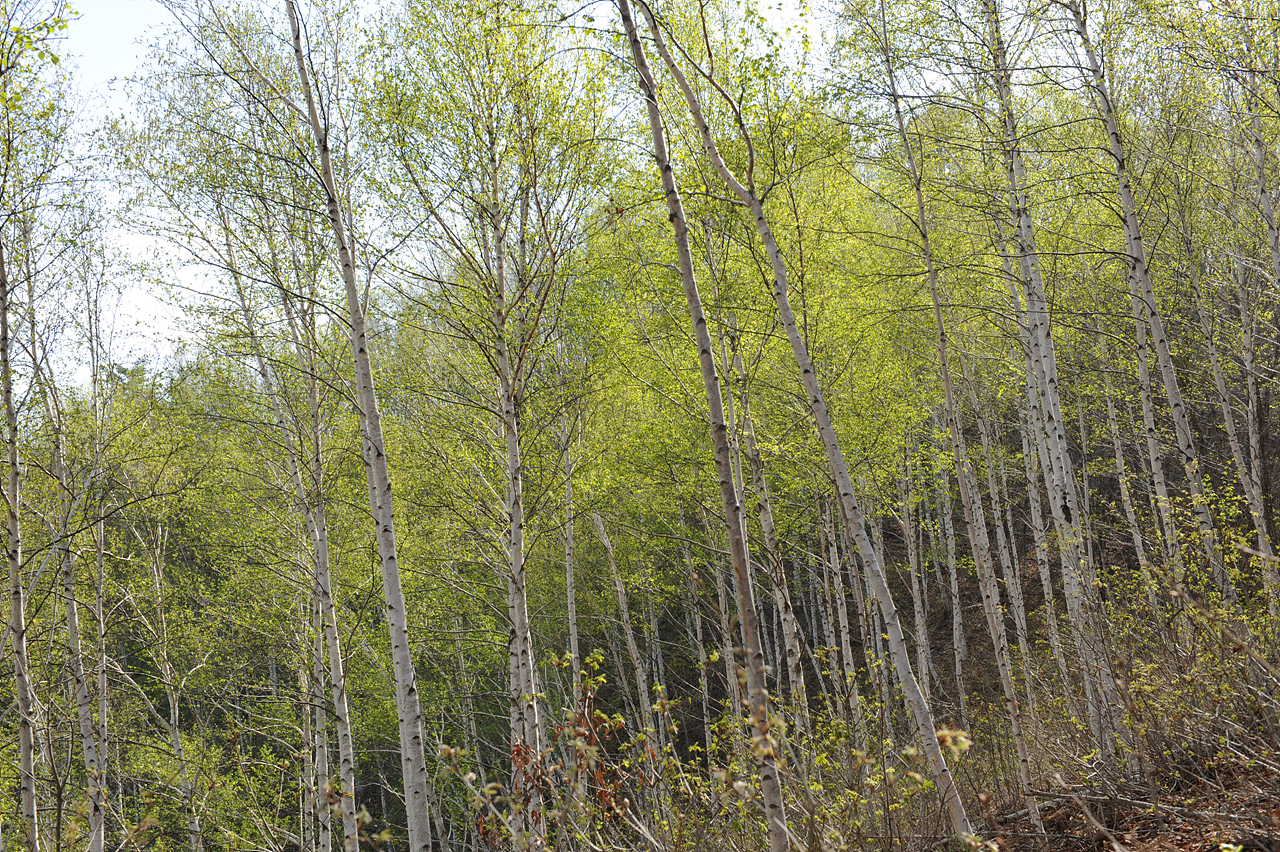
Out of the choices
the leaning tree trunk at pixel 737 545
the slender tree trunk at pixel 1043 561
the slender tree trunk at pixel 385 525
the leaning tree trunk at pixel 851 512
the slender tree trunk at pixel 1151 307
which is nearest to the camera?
the leaning tree trunk at pixel 737 545

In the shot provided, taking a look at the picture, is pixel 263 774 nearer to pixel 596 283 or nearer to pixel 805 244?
pixel 596 283

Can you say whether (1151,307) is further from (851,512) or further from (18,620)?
(18,620)

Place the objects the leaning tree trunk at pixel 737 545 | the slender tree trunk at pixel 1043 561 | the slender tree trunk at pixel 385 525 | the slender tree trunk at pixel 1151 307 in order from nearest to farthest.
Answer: the leaning tree trunk at pixel 737 545, the slender tree trunk at pixel 385 525, the slender tree trunk at pixel 1043 561, the slender tree trunk at pixel 1151 307

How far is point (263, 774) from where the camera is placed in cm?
1410

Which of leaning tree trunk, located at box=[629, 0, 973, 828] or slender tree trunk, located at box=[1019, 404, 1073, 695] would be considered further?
slender tree trunk, located at box=[1019, 404, 1073, 695]

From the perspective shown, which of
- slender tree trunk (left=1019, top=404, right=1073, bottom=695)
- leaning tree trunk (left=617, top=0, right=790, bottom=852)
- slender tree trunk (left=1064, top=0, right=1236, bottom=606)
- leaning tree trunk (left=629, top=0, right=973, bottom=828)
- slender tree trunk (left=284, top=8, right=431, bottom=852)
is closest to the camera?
leaning tree trunk (left=617, top=0, right=790, bottom=852)

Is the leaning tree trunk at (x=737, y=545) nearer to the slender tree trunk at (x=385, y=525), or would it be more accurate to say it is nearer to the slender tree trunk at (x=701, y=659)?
the slender tree trunk at (x=701, y=659)

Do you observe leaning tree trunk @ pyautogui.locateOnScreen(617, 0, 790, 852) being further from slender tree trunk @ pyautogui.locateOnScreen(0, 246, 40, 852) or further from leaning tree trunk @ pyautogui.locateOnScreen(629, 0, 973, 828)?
slender tree trunk @ pyautogui.locateOnScreen(0, 246, 40, 852)

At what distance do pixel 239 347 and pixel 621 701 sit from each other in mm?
12186

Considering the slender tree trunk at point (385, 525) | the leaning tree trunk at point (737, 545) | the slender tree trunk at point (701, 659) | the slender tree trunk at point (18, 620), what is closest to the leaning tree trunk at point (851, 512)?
the leaning tree trunk at point (737, 545)

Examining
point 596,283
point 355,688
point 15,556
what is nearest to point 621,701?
point 355,688

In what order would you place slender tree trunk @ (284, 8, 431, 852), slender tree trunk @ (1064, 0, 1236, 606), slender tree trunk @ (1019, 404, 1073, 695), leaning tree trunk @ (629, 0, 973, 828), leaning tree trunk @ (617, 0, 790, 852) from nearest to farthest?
leaning tree trunk @ (617, 0, 790, 852), leaning tree trunk @ (629, 0, 973, 828), slender tree trunk @ (284, 8, 431, 852), slender tree trunk @ (1019, 404, 1073, 695), slender tree trunk @ (1064, 0, 1236, 606)

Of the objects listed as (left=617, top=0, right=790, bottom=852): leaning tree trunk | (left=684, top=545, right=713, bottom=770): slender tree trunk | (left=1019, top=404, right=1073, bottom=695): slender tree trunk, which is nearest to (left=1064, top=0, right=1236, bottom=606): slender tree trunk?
(left=1019, top=404, right=1073, bottom=695): slender tree trunk

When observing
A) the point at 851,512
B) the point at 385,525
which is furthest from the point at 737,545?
the point at 385,525
